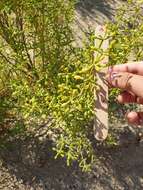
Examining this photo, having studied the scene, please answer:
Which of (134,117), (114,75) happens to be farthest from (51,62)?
(114,75)

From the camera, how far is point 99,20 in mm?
4863

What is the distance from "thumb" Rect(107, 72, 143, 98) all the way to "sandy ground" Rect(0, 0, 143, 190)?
6.04ft

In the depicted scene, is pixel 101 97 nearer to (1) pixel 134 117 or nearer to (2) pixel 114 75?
(2) pixel 114 75

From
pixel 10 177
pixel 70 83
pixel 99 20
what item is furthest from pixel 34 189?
→ pixel 99 20

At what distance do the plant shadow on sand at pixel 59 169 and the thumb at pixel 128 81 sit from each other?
186cm

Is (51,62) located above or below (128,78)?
below

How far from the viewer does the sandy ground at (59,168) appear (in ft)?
12.4

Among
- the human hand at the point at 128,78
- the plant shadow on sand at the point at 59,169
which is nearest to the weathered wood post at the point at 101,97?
the human hand at the point at 128,78

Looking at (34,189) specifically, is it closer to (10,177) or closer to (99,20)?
(10,177)

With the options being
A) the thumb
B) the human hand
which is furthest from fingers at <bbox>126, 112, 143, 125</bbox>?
the thumb

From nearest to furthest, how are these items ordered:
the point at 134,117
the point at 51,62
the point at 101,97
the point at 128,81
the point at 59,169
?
1. the point at 128,81
2. the point at 101,97
3. the point at 134,117
4. the point at 51,62
5. the point at 59,169

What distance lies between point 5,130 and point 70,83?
53.6 inches

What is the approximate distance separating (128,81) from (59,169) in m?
1.94

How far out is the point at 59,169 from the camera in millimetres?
3850
